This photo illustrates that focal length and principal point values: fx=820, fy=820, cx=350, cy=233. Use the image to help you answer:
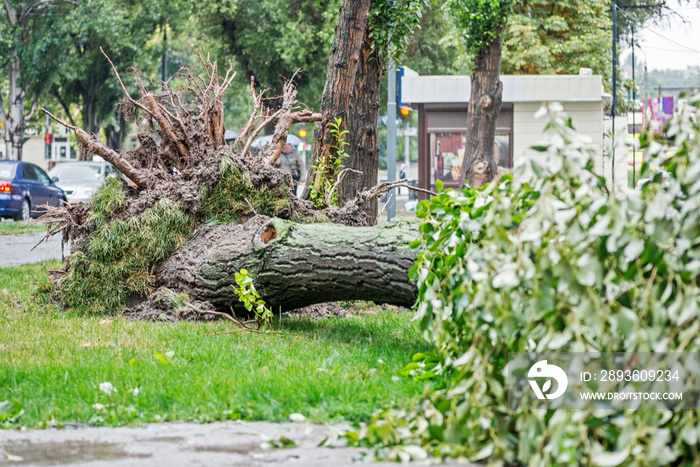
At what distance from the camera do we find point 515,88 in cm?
2428

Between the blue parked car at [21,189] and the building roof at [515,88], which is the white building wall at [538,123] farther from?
the blue parked car at [21,189]

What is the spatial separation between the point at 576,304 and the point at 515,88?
2209 centimetres

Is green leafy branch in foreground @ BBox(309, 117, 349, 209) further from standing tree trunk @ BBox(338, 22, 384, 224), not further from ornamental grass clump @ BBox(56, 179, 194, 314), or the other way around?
ornamental grass clump @ BBox(56, 179, 194, 314)

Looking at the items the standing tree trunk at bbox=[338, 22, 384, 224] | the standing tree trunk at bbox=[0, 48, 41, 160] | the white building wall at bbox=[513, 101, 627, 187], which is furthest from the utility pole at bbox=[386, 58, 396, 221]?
the standing tree trunk at bbox=[0, 48, 41, 160]

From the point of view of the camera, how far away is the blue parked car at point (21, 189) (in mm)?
21516

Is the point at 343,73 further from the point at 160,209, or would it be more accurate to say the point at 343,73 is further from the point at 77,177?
the point at 77,177

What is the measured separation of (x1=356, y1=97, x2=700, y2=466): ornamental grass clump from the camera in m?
2.95

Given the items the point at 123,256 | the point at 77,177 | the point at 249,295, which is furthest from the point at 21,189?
the point at 249,295

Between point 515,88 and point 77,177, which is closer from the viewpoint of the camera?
point 515,88

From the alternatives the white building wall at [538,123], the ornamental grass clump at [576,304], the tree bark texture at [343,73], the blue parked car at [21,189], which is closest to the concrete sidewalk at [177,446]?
the ornamental grass clump at [576,304]

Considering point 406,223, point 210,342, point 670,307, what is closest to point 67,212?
point 210,342

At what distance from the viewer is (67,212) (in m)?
7.54

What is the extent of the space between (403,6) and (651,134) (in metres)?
6.57

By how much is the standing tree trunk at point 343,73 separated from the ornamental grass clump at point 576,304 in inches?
217
